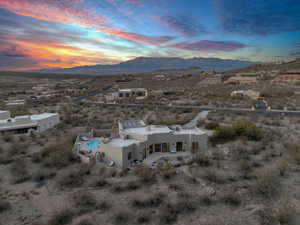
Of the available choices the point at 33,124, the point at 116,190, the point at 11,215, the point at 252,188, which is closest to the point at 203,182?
the point at 252,188

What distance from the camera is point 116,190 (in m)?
11.1

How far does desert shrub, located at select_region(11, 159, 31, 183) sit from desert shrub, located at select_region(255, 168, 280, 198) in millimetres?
13365

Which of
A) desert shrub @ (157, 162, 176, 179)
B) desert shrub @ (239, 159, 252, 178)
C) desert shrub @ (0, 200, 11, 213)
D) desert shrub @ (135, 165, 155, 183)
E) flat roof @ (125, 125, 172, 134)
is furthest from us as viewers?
flat roof @ (125, 125, 172, 134)

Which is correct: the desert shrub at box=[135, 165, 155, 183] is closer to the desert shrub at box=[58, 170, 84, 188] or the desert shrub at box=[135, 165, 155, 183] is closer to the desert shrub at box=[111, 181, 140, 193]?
the desert shrub at box=[111, 181, 140, 193]

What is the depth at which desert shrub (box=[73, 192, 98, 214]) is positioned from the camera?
30.9 ft

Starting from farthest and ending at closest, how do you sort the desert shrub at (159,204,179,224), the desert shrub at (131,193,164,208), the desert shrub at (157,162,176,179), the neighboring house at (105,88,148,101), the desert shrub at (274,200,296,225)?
the neighboring house at (105,88,148,101) → the desert shrub at (157,162,176,179) → the desert shrub at (131,193,164,208) → the desert shrub at (159,204,179,224) → the desert shrub at (274,200,296,225)

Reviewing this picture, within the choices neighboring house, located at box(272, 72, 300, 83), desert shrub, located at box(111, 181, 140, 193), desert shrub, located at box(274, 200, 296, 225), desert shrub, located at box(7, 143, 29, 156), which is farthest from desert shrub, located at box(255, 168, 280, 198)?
neighboring house, located at box(272, 72, 300, 83)

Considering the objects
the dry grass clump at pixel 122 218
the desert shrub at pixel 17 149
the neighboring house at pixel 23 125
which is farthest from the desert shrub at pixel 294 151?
the neighboring house at pixel 23 125

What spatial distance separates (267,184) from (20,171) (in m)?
14.8

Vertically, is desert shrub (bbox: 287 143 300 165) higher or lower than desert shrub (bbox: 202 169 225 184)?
higher

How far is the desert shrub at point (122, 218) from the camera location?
8.65m

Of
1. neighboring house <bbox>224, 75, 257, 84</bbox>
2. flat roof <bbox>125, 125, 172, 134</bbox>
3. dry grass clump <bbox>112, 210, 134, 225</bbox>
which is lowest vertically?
dry grass clump <bbox>112, 210, 134, 225</bbox>

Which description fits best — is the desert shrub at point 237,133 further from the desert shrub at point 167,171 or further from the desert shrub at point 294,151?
the desert shrub at point 167,171

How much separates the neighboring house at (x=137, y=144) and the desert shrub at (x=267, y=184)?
256 inches
